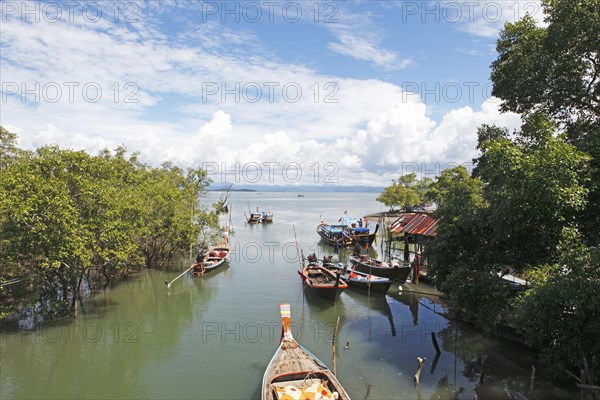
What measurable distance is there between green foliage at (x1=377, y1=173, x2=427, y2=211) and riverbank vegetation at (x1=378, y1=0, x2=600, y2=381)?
43.0 m

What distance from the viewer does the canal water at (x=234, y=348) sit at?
520 inches

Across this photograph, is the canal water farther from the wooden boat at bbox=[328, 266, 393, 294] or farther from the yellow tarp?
the yellow tarp

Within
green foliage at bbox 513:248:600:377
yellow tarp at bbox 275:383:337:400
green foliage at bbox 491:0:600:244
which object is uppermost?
green foliage at bbox 491:0:600:244

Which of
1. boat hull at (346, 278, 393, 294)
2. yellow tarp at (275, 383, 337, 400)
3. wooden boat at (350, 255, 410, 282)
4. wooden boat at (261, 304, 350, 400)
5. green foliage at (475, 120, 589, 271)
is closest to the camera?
yellow tarp at (275, 383, 337, 400)

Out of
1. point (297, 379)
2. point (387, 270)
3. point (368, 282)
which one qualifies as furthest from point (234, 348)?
point (387, 270)

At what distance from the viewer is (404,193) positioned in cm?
5988

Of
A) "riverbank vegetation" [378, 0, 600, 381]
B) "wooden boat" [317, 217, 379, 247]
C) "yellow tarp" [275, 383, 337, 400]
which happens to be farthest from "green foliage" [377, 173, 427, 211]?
"yellow tarp" [275, 383, 337, 400]

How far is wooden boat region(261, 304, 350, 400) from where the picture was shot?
10969 mm

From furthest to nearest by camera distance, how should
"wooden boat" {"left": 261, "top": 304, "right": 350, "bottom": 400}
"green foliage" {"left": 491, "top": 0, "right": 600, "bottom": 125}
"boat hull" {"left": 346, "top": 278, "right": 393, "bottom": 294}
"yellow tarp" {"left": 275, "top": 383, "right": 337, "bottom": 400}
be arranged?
1. "boat hull" {"left": 346, "top": 278, "right": 393, "bottom": 294}
2. "green foliage" {"left": 491, "top": 0, "right": 600, "bottom": 125}
3. "wooden boat" {"left": 261, "top": 304, "right": 350, "bottom": 400}
4. "yellow tarp" {"left": 275, "top": 383, "right": 337, "bottom": 400}

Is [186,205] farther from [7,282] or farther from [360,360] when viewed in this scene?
[360,360]

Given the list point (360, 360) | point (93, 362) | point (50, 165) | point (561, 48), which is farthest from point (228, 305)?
point (561, 48)

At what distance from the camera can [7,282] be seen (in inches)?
611

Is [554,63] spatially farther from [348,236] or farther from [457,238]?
[348,236]

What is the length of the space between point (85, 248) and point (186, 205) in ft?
47.5
